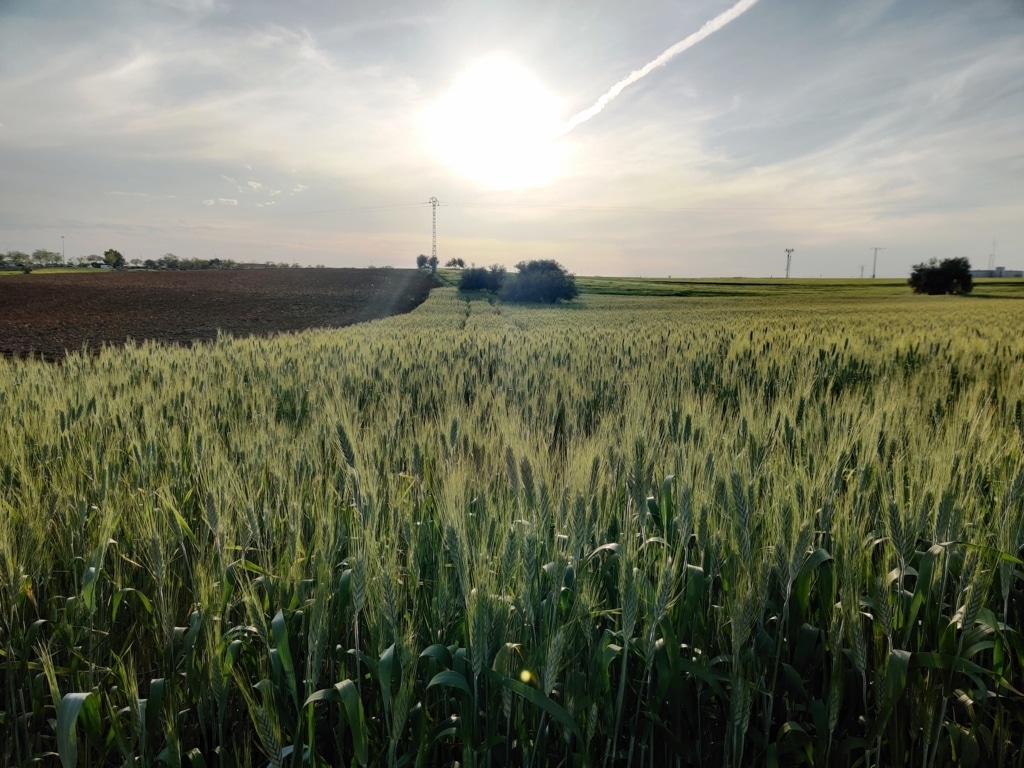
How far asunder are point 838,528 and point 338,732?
1.49 metres

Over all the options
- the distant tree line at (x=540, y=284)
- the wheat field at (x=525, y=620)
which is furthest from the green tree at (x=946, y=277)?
the wheat field at (x=525, y=620)

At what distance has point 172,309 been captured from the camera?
1297 inches

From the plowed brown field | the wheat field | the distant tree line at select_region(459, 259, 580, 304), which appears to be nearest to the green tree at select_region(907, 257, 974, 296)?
the distant tree line at select_region(459, 259, 580, 304)

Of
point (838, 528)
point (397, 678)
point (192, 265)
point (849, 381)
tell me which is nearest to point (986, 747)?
point (838, 528)

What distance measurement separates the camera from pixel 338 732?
1.39 meters

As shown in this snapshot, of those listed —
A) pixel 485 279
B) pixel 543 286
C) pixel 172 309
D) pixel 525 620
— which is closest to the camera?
pixel 525 620

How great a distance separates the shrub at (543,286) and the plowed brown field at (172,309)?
31.1ft

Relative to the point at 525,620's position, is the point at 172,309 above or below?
above

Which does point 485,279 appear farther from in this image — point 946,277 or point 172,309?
point 946,277

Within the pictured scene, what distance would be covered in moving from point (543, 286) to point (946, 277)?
50.4m

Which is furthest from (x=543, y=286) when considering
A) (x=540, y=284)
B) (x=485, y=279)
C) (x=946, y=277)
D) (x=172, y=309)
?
(x=946, y=277)

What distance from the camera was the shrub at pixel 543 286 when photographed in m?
52.0

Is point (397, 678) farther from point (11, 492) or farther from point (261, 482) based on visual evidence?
point (11, 492)

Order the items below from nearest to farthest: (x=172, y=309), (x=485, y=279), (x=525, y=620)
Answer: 1. (x=525, y=620)
2. (x=172, y=309)
3. (x=485, y=279)
